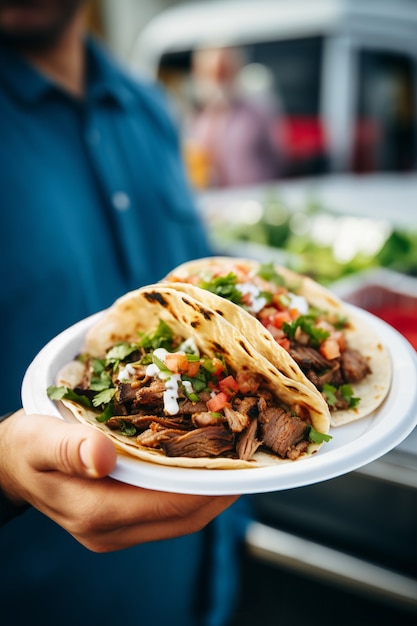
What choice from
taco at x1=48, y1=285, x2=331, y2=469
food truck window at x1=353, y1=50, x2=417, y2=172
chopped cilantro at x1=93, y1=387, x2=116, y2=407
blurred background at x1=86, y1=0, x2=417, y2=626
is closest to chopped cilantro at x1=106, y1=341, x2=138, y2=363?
taco at x1=48, y1=285, x2=331, y2=469

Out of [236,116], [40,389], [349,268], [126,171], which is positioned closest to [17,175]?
[126,171]

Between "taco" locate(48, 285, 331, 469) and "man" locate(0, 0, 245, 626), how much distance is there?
0.20 metres

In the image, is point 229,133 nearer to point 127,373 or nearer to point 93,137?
point 93,137

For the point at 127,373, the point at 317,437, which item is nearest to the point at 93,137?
the point at 127,373

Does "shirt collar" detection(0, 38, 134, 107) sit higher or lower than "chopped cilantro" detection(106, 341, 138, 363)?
higher

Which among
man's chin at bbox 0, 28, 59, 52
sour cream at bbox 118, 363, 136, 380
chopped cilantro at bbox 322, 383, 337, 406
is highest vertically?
man's chin at bbox 0, 28, 59, 52

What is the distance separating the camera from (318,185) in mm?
6051

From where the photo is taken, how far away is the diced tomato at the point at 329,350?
1.77m

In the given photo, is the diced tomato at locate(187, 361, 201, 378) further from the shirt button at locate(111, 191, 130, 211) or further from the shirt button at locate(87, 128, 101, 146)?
the shirt button at locate(87, 128, 101, 146)

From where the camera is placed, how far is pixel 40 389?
1497mm

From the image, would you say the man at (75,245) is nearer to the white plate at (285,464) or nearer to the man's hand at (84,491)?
the man's hand at (84,491)

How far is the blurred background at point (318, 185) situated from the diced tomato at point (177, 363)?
86cm

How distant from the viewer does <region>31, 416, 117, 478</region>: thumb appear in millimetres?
1143

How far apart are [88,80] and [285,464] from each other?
233 cm
